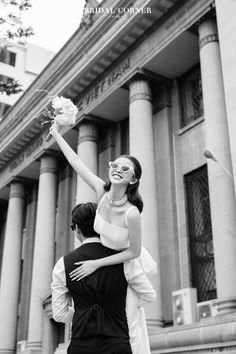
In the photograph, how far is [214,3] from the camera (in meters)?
15.7

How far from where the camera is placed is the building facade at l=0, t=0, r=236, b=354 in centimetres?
1366

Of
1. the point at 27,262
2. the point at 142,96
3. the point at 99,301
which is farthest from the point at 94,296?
the point at 27,262

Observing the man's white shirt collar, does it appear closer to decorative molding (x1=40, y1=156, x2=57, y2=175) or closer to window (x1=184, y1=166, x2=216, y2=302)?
window (x1=184, y1=166, x2=216, y2=302)

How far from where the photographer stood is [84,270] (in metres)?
2.85

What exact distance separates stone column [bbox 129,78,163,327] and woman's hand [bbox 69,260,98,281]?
13847 mm

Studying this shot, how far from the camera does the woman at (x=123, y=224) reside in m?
2.83

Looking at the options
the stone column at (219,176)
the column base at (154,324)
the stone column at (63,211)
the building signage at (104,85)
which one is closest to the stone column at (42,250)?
the stone column at (63,211)

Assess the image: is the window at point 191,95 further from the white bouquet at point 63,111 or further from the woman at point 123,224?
the woman at point 123,224

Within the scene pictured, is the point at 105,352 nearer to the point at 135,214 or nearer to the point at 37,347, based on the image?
the point at 135,214

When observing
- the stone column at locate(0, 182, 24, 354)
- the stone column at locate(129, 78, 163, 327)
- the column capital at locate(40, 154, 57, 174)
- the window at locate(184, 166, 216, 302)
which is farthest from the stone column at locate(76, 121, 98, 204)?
the stone column at locate(0, 182, 24, 354)

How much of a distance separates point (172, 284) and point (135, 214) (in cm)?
1498

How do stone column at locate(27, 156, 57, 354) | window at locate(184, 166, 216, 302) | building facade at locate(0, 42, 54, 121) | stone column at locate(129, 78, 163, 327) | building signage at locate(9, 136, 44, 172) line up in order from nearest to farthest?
1. window at locate(184, 166, 216, 302)
2. stone column at locate(129, 78, 163, 327)
3. stone column at locate(27, 156, 57, 354)
4. building signage at locate(9, 136, 44, 172)
5. building facade at locate(0, 42, 54, 121)

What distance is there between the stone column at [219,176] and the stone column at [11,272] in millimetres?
17537

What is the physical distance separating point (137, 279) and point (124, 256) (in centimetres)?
17
